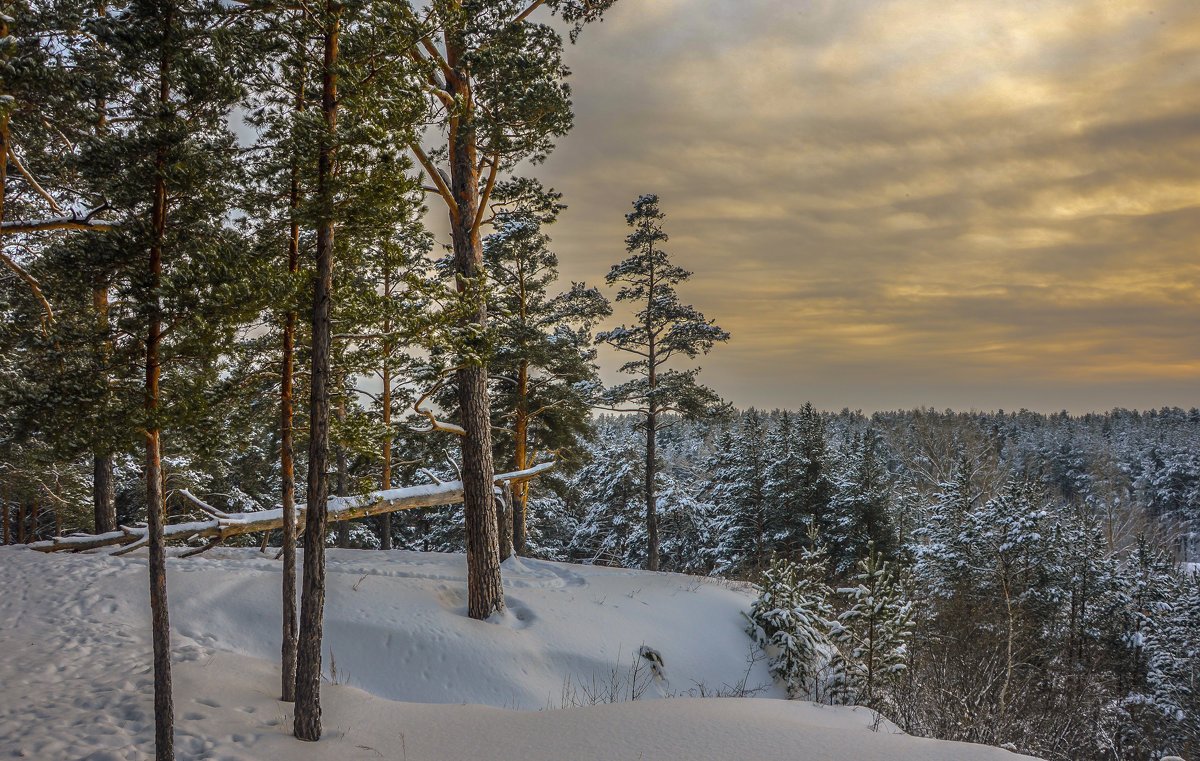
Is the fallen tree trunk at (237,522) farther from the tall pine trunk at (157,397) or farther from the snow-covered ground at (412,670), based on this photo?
the tall pine trunk at (157,397)

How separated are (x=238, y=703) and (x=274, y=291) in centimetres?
460

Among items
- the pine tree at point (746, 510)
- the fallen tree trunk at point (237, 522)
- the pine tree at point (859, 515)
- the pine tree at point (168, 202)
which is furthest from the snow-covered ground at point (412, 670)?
the pine tree at point (746, 510)

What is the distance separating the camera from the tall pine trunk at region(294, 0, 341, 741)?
20.2 feet

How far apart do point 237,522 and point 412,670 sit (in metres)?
4.71

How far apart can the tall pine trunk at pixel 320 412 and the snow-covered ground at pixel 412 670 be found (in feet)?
2.68

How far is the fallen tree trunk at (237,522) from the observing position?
1086cm

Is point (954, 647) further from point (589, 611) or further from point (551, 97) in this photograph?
point (551, 97)

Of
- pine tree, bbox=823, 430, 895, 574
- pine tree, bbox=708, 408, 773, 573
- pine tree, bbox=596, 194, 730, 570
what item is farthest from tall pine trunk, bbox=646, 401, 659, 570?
pine tree, bbox=823, 430, 895, 574

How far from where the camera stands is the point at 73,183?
296 inches

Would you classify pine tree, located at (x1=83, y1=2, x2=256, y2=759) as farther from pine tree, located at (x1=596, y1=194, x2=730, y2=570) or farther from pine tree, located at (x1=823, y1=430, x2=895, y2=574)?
pine tree, located at (x1=823, y1=430, x2=895, y2=574)

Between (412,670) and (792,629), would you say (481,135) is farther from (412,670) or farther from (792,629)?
(792,629)

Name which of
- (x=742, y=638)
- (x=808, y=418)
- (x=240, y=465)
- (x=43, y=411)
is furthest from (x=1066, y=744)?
(x=240, y=465)

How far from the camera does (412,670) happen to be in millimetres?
8836

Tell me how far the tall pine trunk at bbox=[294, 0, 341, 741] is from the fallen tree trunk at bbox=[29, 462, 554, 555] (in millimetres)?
3499
